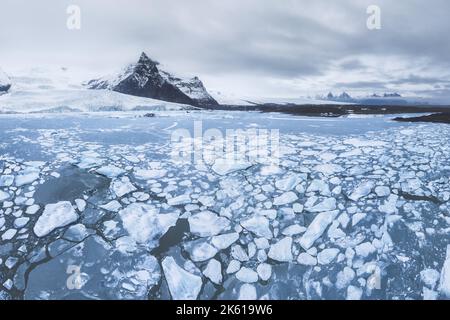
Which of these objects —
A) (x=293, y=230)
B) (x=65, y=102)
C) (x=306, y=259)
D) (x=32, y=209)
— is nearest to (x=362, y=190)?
(x=293, y=230)

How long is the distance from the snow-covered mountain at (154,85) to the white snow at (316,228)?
22.6 meters

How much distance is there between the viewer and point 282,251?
89.8 inches

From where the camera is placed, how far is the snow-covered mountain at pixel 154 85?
25.8 m

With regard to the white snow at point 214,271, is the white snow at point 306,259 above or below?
above

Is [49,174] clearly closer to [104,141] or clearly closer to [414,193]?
[104,141]

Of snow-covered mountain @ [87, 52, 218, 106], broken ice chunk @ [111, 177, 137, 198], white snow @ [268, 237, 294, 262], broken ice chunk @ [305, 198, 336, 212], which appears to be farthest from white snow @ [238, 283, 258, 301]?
snow-covered mountain @ [87, 52, 218, 106]

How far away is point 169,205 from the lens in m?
2.73

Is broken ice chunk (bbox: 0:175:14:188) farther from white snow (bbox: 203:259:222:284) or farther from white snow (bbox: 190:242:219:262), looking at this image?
white snow (bbox: 203:259:222:284)

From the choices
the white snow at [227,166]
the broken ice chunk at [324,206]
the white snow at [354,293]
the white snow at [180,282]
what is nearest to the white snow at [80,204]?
the white snow at [180,282]

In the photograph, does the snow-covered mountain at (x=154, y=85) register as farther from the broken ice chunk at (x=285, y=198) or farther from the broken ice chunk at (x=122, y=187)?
the broken ice chunk at (x=285, y=198)

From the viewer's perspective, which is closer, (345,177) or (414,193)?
(414,193)

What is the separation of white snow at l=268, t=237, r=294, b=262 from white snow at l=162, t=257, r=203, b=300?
25.3 inches

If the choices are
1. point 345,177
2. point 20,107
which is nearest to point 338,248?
point 345,177

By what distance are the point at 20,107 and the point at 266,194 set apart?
10308 millimetres
